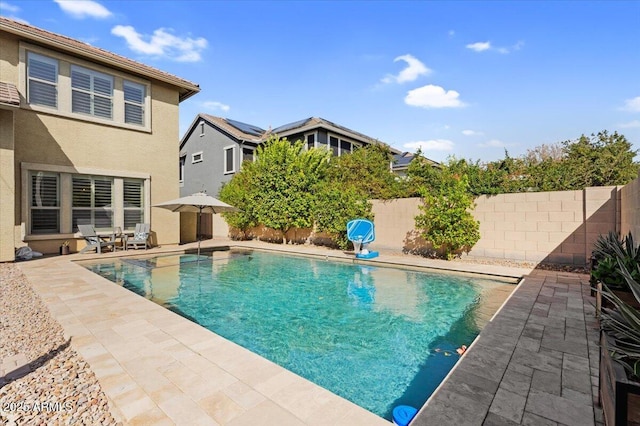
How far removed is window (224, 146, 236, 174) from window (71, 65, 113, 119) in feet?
26.6

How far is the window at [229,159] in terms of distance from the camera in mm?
19797

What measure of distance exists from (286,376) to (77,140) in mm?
12677

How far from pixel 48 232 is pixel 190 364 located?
11.3 metres

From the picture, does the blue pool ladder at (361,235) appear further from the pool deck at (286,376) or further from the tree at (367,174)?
the pool deck at (286,376)

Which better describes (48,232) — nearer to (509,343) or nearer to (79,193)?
(79,193)

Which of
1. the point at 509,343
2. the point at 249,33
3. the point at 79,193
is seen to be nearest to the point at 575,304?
the point at 509,343

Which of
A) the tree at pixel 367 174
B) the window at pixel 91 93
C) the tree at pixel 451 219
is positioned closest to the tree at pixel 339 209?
the tree at pixel 367 174

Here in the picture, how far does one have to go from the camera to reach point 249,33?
38.9 feet

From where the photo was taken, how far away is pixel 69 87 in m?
11.1

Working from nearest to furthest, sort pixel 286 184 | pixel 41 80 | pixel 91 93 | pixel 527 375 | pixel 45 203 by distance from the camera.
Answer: pixel 527 375 → pixel 41 80 → pixel 45 203 → pixel 91 93 → pixel 286 184

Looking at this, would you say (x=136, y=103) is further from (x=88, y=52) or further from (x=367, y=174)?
(x=367, y=174)

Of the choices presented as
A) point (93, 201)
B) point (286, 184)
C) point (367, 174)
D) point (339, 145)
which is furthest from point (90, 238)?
point (339, 145)

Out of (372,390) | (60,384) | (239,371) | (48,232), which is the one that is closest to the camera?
(60,384)

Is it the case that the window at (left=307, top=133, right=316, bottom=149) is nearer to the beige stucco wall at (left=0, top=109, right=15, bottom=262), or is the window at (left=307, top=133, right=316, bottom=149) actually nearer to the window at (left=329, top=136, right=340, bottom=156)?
the window at (left=329, top=136, right=340, bottom=156)
